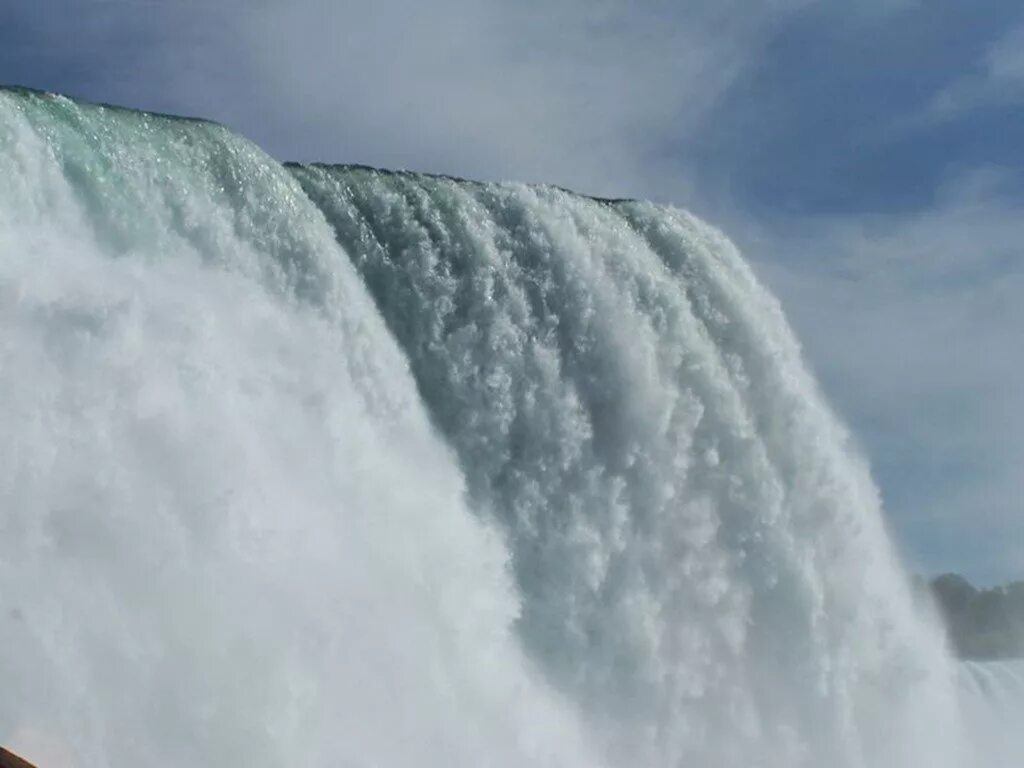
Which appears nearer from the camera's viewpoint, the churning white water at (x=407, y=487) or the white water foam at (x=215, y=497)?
the white water foam at (x=215, y=497)

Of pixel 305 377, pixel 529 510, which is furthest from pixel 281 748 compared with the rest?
pixel 529 510

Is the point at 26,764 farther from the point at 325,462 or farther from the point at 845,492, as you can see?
the point at 845,492

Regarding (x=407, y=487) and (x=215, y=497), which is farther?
(x=407, y=487)

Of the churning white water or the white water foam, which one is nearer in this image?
the white water foam

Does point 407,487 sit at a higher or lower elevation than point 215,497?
higher

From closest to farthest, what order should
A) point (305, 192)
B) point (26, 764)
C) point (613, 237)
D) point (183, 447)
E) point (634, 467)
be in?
point (26, 764)
point (183, 447)
point (305, 192)
point (634, 467)
point (613, 237)

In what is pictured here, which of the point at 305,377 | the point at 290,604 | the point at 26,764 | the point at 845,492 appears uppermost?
the point at 845,492

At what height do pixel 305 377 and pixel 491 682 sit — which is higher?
pixel 305 377

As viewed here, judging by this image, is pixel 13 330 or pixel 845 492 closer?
pixel 13 330
